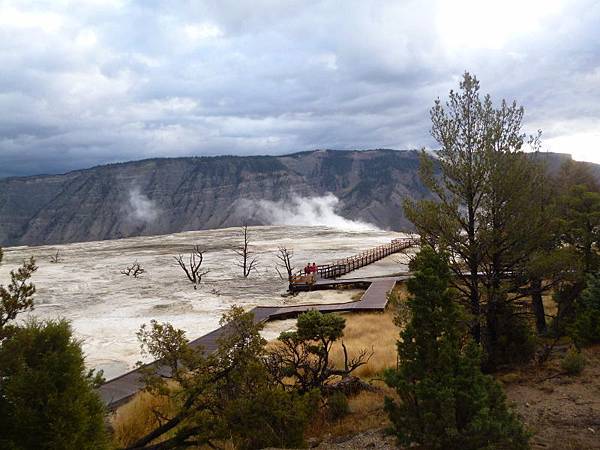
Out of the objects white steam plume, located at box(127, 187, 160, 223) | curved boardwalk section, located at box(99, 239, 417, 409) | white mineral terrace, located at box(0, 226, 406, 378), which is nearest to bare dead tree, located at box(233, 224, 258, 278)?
white mineral terrace, located at box(0, 226, 406, 378)

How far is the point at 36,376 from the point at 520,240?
1258cm

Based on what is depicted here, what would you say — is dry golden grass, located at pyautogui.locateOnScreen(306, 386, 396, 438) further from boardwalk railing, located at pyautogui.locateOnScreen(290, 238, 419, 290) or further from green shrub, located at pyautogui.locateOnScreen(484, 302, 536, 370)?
boardwalk railing, located at pyautogui.locateOnScreen(290, 238, 419, 290)

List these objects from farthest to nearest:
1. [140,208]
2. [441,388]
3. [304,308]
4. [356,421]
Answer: [140,208]
[304,308]
[356,421]
[441,388]

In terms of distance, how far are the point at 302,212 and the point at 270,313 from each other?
5913 inches

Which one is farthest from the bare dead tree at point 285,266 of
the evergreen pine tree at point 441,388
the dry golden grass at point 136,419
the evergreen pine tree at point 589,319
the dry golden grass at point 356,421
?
the evergreen pine tree at point 441,388

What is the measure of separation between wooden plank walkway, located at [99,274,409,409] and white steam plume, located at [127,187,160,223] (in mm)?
157826

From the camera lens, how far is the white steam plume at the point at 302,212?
549ft

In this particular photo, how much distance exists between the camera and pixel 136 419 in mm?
11781

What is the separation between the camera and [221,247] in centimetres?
7712

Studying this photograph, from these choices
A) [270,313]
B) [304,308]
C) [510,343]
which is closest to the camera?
[510,343]

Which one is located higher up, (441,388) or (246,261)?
(441,388)

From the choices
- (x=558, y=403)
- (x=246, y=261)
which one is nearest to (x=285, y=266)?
(x=246, y=261)

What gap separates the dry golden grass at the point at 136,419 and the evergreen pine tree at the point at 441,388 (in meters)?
6.31

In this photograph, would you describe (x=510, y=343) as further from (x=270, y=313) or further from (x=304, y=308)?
(x=270, y=313)
